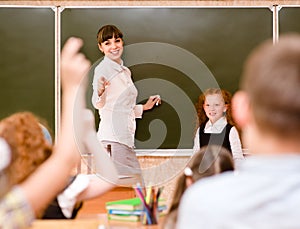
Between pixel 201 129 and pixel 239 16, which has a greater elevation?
pixel 239 16

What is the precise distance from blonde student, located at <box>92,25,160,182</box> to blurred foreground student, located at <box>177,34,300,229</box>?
276 centimetres

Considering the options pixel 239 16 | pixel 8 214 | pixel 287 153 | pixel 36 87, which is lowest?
pixel 8 214

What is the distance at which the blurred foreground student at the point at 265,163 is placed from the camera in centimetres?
82

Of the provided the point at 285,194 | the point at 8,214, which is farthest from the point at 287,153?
the point at 8,214

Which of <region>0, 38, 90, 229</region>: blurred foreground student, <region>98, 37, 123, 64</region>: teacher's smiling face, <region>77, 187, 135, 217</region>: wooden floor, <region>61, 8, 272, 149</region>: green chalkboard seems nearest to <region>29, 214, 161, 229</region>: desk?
<region>77, 187, 135, 217</region>: wooden floor

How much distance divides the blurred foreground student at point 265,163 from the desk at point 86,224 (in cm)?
69

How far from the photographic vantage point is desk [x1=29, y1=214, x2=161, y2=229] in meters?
1.55

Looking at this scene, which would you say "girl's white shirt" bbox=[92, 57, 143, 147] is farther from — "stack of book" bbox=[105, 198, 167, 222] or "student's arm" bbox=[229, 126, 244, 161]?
"stack of book" bbox=[105, 198, 167, 222]

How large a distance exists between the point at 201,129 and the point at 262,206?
307 cm

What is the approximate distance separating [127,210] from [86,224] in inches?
10.5

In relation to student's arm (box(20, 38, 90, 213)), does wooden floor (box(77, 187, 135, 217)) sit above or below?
below

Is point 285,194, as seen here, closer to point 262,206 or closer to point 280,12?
point 262,206

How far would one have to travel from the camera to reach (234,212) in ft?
2.80

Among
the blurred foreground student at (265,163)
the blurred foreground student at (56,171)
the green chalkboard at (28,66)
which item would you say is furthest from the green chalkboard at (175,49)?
the blurred foreground student at (265,163)
